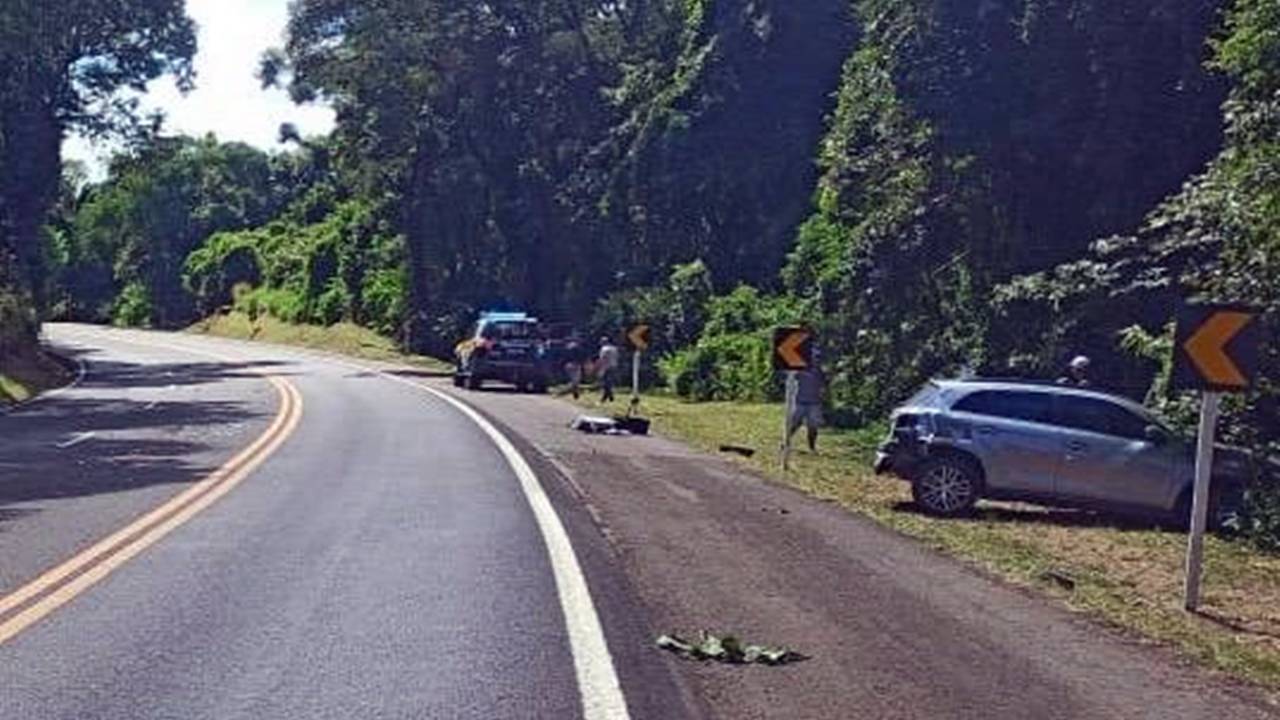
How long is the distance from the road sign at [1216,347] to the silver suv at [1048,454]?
19.8 feet

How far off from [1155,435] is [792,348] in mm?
6089

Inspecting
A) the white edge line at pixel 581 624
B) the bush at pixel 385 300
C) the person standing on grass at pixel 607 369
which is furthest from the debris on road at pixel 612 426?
the bush at pixel 385 300

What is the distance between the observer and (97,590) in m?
10.9

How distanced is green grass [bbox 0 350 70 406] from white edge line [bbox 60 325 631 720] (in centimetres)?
2432

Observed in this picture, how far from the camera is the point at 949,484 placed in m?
19.3

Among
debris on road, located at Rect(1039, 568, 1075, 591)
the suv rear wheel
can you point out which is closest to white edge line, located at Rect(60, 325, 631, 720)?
debris on road, located at Rect(1039, 568, 1075, 591)

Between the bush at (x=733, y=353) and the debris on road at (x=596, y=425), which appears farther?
the bush at (x=733, y=353)

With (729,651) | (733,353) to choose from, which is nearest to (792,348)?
(729,651)

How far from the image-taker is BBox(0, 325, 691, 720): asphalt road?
8.05m

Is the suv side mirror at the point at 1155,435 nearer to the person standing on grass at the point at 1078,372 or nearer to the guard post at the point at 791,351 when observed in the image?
the person standing on grass at the point at 1078,372

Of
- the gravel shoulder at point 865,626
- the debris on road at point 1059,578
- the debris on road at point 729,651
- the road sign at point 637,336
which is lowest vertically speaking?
the debris on road at point 729,651

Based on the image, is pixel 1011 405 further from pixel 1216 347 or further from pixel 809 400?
pixel 809 400

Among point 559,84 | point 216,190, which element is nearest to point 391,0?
point 559,84

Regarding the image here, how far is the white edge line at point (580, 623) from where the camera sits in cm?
799
